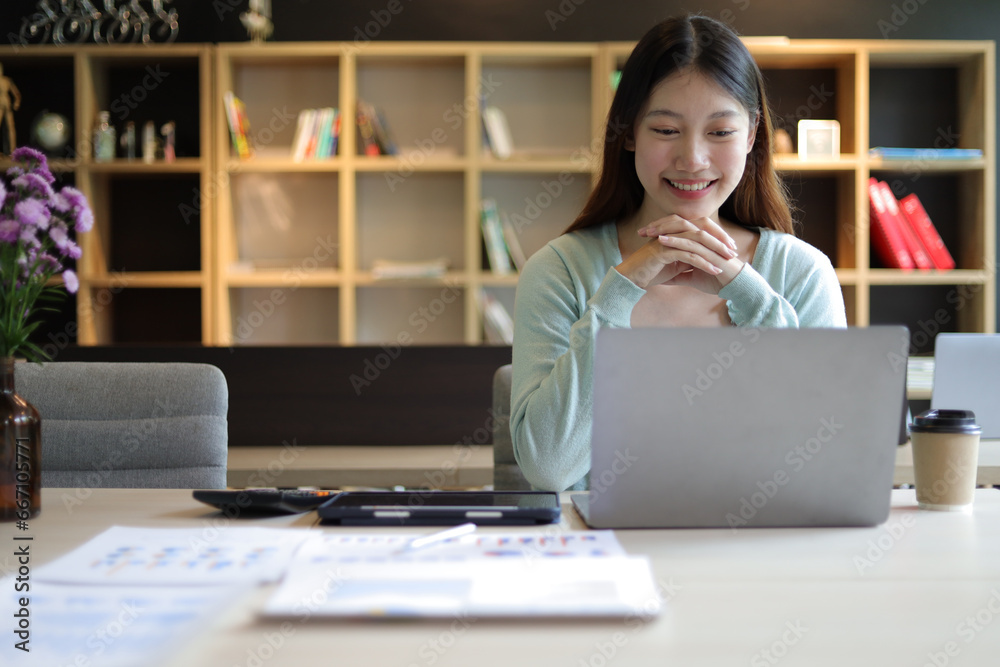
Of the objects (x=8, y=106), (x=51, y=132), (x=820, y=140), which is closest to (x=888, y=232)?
(x=820, y=140)

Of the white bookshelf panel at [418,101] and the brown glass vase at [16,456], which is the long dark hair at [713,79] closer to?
the brown glass vase at [16,456]

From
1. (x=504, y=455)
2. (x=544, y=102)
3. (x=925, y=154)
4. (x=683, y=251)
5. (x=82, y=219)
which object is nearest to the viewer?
(x=82, y=219)

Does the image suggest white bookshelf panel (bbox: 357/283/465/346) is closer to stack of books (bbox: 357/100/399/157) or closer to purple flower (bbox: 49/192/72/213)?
stack of books (bbox: 357/100/399/157)

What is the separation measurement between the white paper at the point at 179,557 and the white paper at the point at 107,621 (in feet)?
0.08

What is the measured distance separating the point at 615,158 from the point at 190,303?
2451 mm

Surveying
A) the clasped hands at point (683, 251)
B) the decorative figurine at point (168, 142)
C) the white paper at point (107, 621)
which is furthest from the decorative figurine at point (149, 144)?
the white paper at point (107, 621)

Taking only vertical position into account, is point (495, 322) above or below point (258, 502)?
above

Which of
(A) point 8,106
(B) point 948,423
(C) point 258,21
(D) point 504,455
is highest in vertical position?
(C) point 258,21

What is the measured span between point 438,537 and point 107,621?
12.9 inches

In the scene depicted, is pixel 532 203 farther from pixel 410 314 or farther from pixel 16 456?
pixel 16 456

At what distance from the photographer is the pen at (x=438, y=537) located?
0.86 metres

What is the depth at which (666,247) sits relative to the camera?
1.32 meters

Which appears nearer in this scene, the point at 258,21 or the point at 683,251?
the point at 683,251

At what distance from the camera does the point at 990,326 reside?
11.0ft
